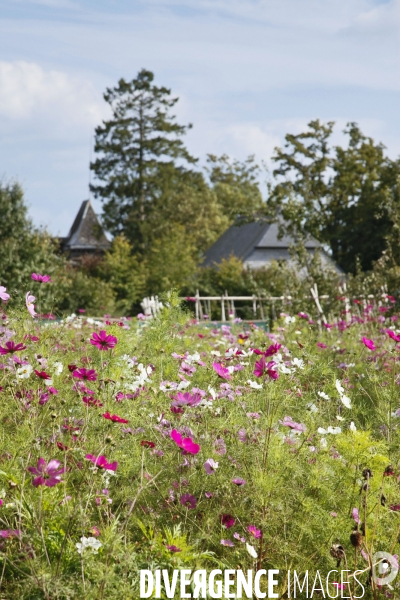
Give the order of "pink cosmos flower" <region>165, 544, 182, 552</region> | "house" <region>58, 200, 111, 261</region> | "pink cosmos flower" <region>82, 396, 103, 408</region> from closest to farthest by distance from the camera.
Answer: "pink cosmos flower" <region>165, 544, 182, 552</region>
"pink cosmos flower" <region>82, 396, 103, 408</region>
"house" <region>58, 200, 111, 261</region>

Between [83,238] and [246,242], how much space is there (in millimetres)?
15776

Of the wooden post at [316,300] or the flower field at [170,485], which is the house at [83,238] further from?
the flower field at [170,485]

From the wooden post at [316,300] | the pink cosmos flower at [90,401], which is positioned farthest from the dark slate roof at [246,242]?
the pink cosmos flower at [90,401]

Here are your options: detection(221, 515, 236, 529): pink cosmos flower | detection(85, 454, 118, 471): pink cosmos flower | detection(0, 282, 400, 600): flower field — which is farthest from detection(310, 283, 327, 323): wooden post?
detection(85, 454, 118, 471): pink cosmos flower

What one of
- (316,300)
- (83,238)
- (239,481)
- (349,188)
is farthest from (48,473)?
(83,238)

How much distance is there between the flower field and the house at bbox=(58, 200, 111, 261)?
4262 cm

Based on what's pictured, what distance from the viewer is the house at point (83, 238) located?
47.6m

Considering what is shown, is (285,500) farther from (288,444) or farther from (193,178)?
(193,178)

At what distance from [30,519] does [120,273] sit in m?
25.7

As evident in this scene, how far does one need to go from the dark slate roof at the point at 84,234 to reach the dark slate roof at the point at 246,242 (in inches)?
381

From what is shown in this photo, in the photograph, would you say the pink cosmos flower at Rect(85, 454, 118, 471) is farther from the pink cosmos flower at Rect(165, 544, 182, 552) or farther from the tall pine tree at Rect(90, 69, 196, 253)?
the tall pine tree at Rect(90, 69, 196, 253)

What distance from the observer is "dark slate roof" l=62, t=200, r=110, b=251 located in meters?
48.0

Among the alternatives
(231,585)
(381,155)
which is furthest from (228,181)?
(231,585)

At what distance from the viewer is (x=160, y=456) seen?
3.31 meters
